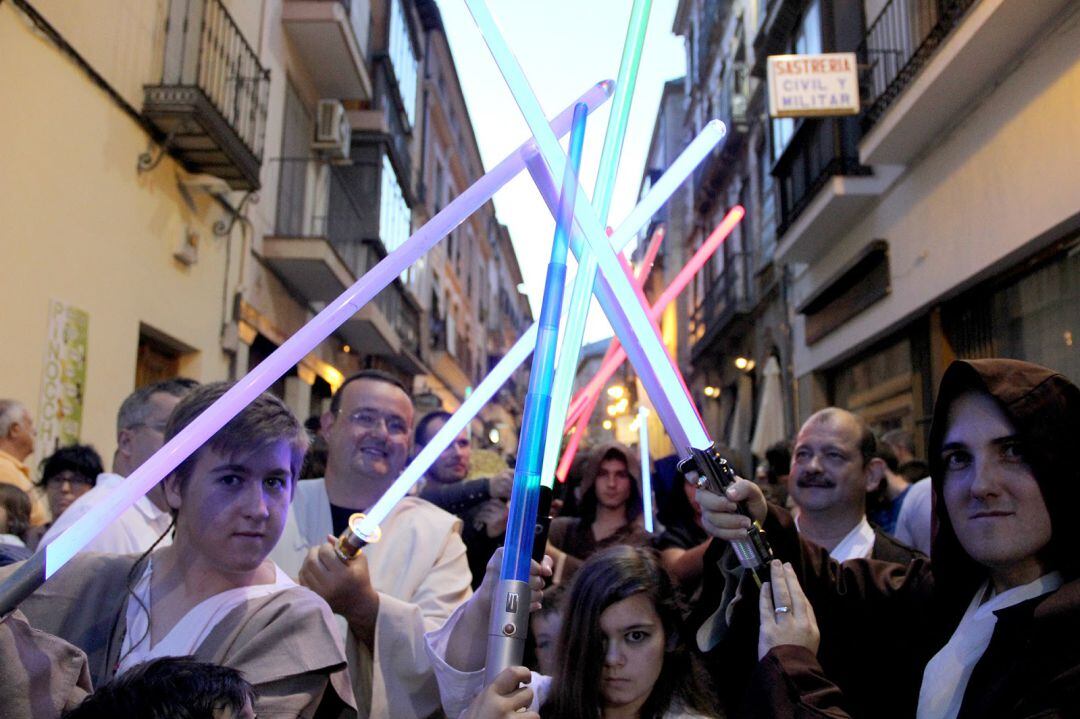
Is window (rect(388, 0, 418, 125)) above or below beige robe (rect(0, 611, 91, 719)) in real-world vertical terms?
above

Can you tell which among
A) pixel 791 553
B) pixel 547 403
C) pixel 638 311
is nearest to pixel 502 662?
pixel 547 403

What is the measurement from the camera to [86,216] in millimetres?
6598

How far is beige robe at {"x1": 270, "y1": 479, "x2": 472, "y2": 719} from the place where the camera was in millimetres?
2291

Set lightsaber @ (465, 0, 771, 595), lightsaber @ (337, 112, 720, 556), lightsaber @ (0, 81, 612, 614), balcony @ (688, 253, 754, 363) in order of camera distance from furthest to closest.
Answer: balcony @ (688, 253, 754, 363) → lightsaber @ (337, 112, 720, 556) → lightsaber @ (465, 0, 771, 595) → lightsaber @ (0, 81, 612, 614)

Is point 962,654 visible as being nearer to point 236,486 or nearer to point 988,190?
point 236,486

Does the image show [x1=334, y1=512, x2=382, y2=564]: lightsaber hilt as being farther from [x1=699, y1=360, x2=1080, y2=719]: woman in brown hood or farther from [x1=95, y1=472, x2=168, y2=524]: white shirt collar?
[x1=95, y1=472, x2=168, y2=524]: white shirt collar

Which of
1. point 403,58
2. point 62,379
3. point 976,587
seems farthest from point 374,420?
point 403,58

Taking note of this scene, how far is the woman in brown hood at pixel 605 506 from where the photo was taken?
4.16m

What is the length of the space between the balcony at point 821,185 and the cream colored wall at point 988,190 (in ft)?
0.80

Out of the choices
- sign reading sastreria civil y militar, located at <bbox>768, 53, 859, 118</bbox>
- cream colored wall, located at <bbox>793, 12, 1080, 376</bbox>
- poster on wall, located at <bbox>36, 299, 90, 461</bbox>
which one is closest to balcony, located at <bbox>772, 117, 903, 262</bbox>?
cream colored wall, located at <bbox>793, 12, 1080, 376</bbox>

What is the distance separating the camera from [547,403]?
1.17 m

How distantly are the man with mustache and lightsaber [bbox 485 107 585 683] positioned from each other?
2.38 meters

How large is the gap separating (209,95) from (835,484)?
663cm

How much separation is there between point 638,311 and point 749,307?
1551 cm
